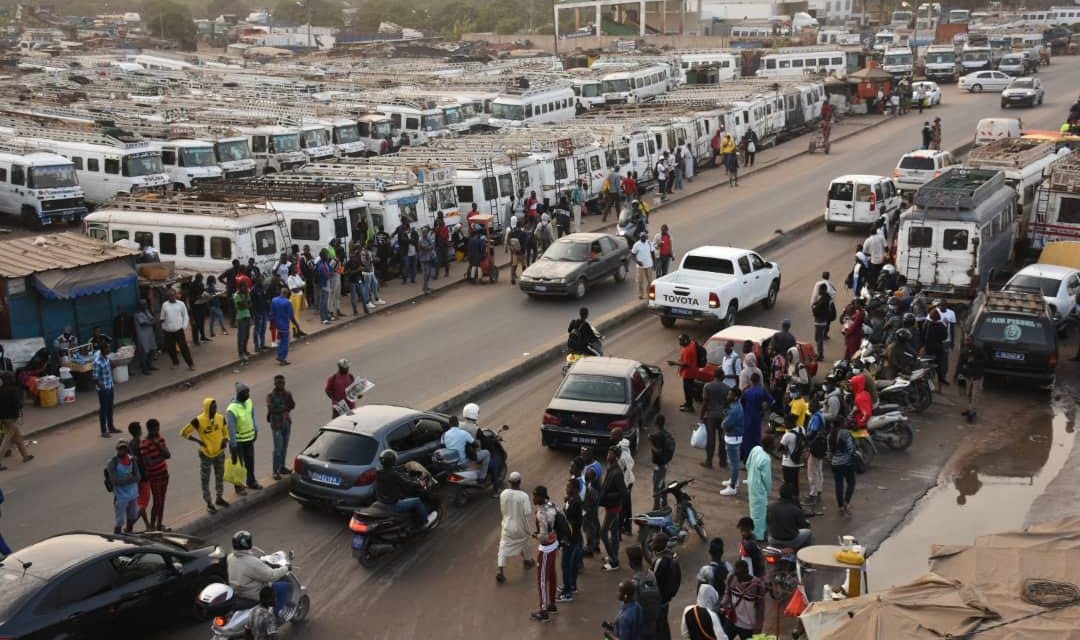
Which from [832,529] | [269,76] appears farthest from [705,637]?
[269,76]

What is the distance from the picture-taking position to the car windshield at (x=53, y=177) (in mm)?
36031

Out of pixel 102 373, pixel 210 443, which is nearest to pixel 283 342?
pixel 102 373

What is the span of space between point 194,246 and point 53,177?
482 inches

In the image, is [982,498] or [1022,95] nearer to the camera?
[982,498]

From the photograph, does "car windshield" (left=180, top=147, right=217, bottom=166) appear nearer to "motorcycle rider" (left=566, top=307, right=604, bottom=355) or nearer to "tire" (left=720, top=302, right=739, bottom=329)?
"tire" (left=720, top=302, right=739, bottom=329)

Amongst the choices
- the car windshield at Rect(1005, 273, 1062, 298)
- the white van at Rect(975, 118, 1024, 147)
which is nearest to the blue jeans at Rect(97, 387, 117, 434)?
the car windshield at Rect(1005, 273, 1062, 298)

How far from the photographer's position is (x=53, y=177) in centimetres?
3638

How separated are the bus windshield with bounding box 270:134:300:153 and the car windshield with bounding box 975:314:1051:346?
2922 centimetres

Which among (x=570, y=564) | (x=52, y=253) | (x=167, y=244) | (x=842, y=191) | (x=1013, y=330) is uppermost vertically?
(x=52, y=253)

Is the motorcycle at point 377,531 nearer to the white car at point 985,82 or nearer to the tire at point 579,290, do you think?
the tire at point 579,290

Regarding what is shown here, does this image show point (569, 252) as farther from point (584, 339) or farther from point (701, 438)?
point (701, 438)

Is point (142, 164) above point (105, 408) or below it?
above

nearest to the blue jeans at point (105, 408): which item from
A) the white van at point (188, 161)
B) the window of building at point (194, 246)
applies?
the window of building at point (194, 246)

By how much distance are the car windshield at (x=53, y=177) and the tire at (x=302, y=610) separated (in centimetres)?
2697
